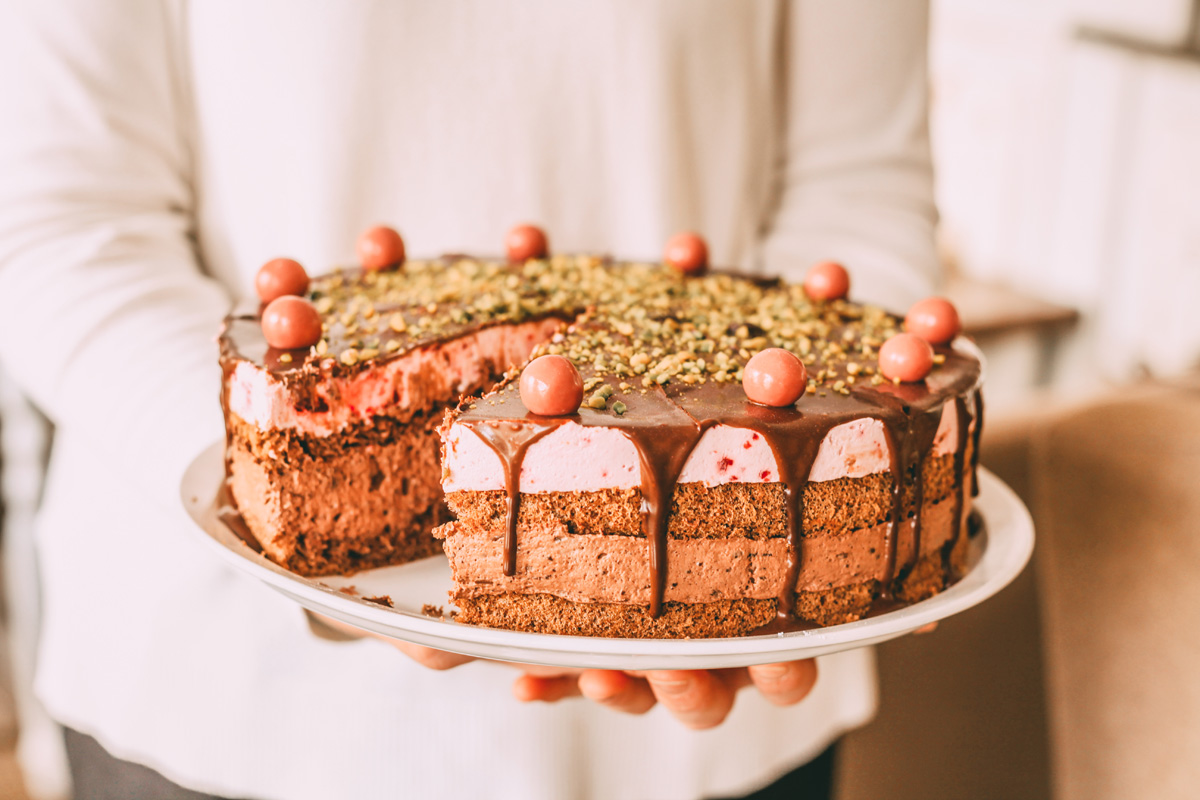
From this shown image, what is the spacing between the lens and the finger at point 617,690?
154 centimetres

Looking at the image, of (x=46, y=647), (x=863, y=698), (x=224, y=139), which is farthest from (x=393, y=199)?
(x=863, y=698)

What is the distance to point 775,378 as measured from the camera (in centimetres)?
153

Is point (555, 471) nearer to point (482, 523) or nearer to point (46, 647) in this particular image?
point (482, 523)

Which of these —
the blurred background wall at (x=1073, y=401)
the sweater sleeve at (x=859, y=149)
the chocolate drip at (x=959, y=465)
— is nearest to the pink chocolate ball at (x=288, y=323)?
the chocolate drip at (x=959, y=465)

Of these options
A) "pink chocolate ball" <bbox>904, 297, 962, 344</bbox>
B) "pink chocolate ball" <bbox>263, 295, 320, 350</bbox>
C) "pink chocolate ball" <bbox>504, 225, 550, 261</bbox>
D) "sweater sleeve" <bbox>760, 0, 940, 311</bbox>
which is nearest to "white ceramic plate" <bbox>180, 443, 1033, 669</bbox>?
"pink chocolate ball" <bbox>263, 295, 320, 350</bbox>

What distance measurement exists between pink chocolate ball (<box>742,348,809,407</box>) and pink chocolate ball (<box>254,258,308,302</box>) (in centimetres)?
97

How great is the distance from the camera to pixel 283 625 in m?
2.07

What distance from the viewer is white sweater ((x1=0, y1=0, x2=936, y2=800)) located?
194cm

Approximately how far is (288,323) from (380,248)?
43cm

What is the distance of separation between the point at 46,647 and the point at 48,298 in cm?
87

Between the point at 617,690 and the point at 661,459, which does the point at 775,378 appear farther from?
the point at 617,690

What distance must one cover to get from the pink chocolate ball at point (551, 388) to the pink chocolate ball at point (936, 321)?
0.80 m

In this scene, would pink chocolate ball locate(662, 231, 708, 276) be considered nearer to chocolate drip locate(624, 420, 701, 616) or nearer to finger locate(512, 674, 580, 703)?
chocolate drip locate(624, 420, 701, 616)

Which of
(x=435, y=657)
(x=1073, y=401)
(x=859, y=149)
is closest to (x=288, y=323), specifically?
(x=435, y=657)
